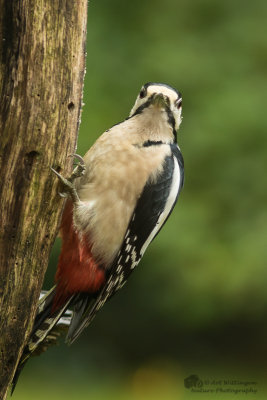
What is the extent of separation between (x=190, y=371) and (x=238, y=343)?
1.63 ft

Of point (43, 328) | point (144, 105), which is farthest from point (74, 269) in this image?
point (144, 105)

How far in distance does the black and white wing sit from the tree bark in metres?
0.52

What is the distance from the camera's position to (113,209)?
395cm

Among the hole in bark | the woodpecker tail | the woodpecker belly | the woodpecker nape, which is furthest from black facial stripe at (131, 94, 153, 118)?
the woodpecker tail

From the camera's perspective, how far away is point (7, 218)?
130 inches

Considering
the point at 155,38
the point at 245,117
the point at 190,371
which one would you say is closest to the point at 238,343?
the point at 190,371

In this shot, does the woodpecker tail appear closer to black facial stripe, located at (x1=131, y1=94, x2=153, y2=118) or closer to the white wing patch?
the white wing patch

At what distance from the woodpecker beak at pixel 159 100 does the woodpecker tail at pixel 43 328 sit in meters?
0.99

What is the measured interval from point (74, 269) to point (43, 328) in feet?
1.04

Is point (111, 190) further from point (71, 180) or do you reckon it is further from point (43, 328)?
point (43, 328)

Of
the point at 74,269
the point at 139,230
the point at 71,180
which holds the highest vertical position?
the point at 71,180

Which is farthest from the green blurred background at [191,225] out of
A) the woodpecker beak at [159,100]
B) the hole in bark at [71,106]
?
the hole in bark at [71,106]

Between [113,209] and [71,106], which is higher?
[71,106]

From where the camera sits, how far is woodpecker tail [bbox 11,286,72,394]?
12.2ft
